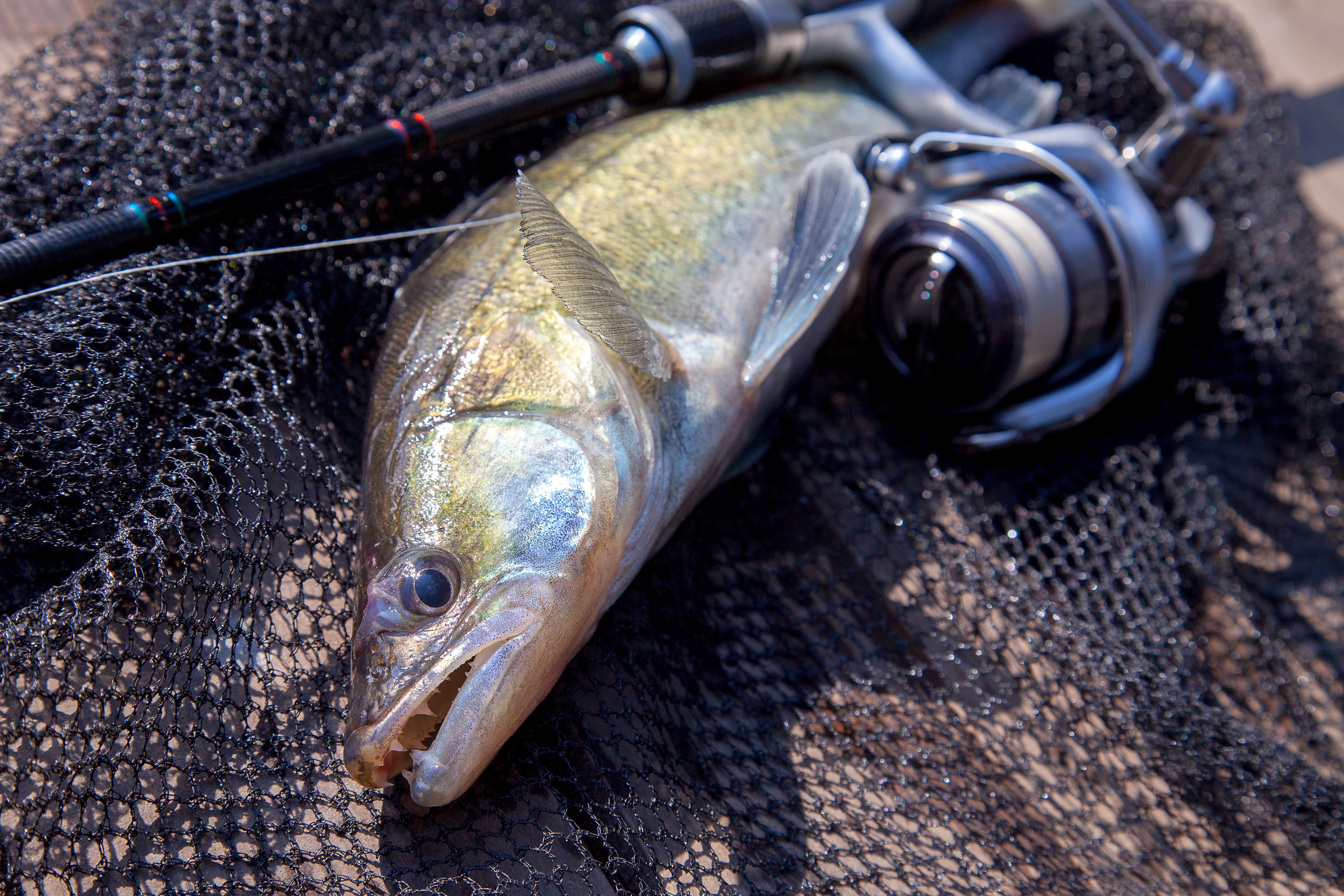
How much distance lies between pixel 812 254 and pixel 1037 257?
1.56ft

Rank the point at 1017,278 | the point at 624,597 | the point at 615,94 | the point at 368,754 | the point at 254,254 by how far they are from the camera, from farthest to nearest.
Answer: the point at 615,94, the point at 1017,278, the point at 624,597, the point at 254,254, the point at 368,754

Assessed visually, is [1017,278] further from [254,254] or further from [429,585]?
[254,254]

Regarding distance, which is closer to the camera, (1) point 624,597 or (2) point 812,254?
(1) point 624,597

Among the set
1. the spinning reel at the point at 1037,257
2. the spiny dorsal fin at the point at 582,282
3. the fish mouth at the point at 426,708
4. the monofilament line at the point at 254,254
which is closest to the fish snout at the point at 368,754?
the fish mouth at the point at 426,708

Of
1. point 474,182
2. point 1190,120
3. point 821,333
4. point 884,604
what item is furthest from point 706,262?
point 1190,120

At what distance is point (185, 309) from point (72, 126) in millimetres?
473

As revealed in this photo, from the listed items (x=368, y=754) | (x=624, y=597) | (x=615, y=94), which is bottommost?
(x=624, y=597)

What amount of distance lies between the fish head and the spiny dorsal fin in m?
0.17

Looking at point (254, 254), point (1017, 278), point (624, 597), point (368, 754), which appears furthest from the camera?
point (1017, 278)

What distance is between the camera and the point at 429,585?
1.27 meters

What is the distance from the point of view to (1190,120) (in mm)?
2025

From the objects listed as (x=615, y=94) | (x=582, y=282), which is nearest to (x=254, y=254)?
(x=582, y=282)

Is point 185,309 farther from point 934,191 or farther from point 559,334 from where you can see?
point 934,191

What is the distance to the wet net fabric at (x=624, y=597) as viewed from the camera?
1.38 metres
